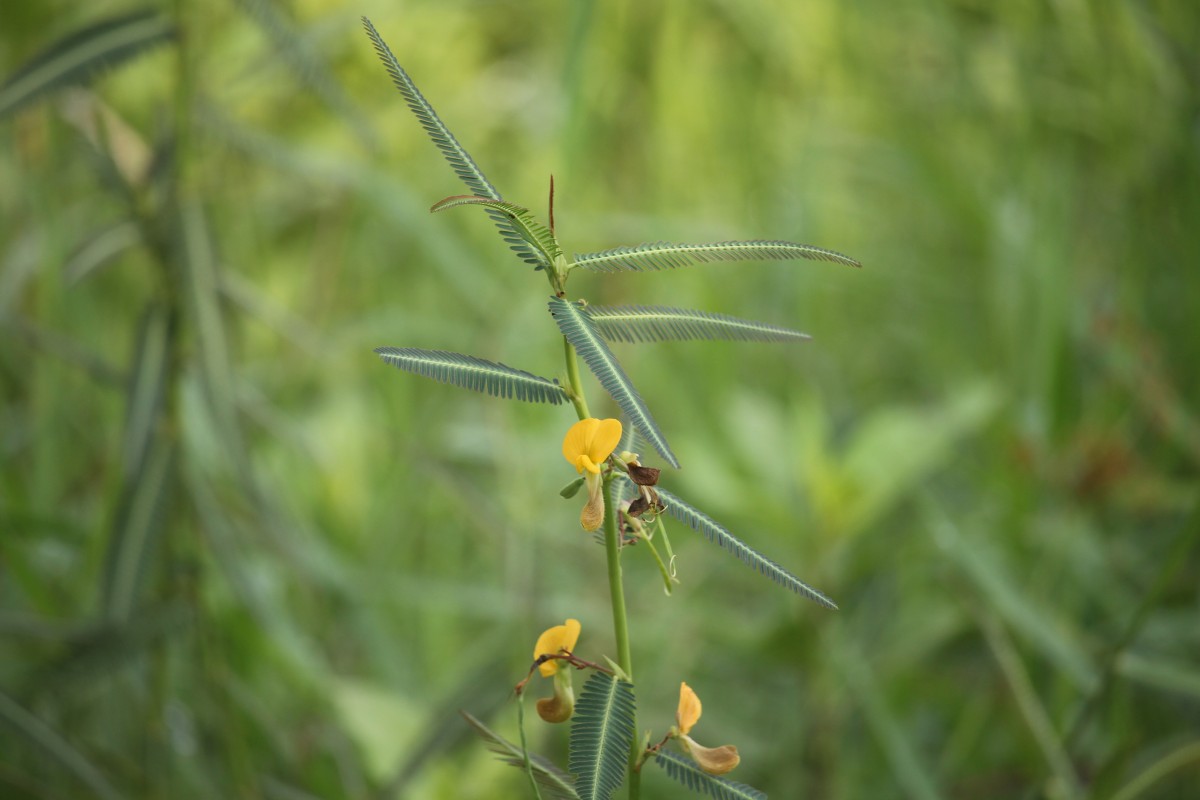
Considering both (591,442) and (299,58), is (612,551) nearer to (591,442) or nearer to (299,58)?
(591,442)

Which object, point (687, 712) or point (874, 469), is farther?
point (874, 469)

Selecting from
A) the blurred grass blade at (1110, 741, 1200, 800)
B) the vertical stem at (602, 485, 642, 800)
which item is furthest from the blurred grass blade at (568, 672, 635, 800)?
the blurred grass blade at (1110, 741, 1200, 800)

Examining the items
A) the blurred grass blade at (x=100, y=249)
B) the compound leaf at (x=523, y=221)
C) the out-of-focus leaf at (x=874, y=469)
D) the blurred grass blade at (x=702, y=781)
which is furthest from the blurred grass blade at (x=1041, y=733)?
the blurred grass blade at (x=100, y=249)

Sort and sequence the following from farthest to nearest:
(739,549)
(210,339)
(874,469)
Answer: (874,469) → (210,339) → (739,549)

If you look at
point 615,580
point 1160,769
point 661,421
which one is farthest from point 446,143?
point 661,421

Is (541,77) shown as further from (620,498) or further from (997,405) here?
(620,498)

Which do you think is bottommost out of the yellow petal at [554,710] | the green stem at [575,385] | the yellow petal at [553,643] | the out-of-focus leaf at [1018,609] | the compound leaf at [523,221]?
the out-of-focus leaf at [1018,609]

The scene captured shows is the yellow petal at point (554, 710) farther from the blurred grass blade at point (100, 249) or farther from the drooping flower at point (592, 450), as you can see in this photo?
the blurred grass blade at point (100, 249)
